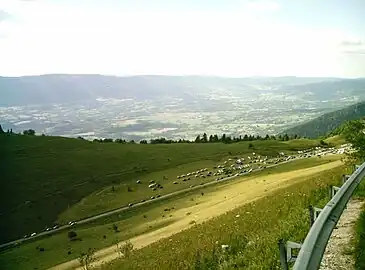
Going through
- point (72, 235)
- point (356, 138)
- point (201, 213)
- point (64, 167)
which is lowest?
point (72, 235)

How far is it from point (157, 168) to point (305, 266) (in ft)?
307

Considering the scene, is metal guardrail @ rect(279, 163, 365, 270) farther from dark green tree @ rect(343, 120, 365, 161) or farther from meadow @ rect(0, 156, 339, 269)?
meadow @ rect(0, 156, 339, 269)

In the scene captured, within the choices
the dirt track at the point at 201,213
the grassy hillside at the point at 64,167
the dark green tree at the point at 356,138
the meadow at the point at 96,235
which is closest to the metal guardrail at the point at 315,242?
the dark green tree at the point at 356,138

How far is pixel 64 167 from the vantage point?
93.7 meters

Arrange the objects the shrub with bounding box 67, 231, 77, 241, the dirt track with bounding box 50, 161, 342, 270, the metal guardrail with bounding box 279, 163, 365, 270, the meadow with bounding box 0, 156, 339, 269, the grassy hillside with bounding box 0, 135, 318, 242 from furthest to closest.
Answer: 1. the grassy hillside with bounding box 0, 135, 318, 242
2. the shrub with bounding box 67, 231, 77, 241
3. the meadow with bounding box 0, 156, 339, 269
4. the dirt track with bounding box 50, 161, 342, 270
5. the metal guardrail with bounding box 279, 163, 365, 270

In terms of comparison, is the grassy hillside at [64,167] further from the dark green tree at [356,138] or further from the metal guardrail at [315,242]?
the metal guardrail at [315,242]

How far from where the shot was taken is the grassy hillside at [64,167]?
70.9 m

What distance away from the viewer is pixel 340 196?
8.31 meters

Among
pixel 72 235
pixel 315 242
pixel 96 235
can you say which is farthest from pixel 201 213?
pixel 315 242

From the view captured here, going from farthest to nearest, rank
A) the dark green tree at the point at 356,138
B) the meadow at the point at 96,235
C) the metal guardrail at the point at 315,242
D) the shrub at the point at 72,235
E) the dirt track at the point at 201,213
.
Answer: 1. the shrub at the point at 72,235
2. the meadow at the point at 96,235
3. the dirt track at the point at 201,213
4. the dark green tree at the point at 356,138
5. the metal guardrail at the point at 315,242

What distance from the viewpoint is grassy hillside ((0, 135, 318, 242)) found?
70.9 metres

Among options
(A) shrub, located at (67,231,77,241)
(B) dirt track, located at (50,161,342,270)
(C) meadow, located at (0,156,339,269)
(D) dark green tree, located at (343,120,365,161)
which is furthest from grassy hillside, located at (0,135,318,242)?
(D) dark green tree, located at (343,120,365,161)

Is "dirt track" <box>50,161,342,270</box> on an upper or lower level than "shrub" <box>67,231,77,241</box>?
upper

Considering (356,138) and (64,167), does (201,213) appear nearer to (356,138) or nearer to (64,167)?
(356,138)
